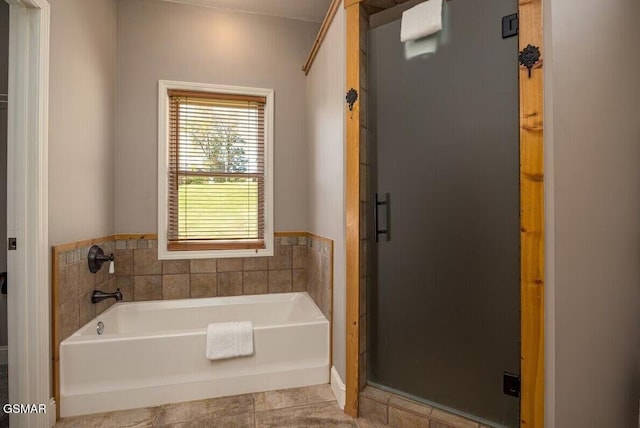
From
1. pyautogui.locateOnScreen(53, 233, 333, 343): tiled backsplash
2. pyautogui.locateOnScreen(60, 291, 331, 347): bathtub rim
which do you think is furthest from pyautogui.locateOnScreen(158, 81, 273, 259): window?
pyautogui.locateOnScreen(60, 291, 331, 347): bathtub rim

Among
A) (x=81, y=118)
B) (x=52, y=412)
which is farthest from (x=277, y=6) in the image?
(x=52, y=412)

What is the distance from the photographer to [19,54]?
160cm

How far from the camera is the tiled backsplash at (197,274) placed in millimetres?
2121

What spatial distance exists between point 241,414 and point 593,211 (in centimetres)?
201

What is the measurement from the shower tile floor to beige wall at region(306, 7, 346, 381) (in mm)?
230

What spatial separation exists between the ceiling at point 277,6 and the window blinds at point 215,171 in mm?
731

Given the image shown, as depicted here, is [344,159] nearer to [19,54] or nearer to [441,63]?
[441,63]

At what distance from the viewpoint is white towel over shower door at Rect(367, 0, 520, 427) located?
1364mm

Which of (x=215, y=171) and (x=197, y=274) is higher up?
(x=215, y=171)

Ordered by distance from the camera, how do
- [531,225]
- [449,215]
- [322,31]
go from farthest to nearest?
[322,31] < [449,215] < [531,225]

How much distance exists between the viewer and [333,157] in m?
2.09

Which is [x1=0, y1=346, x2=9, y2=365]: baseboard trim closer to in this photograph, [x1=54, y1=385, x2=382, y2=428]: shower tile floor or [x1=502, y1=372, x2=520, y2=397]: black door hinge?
[x1=54, y1=385, x2=382, y2=428]: shower tile floor

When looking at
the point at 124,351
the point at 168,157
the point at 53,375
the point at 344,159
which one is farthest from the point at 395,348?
the point at 168,157

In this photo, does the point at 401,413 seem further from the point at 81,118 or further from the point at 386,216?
the point at 81,118
